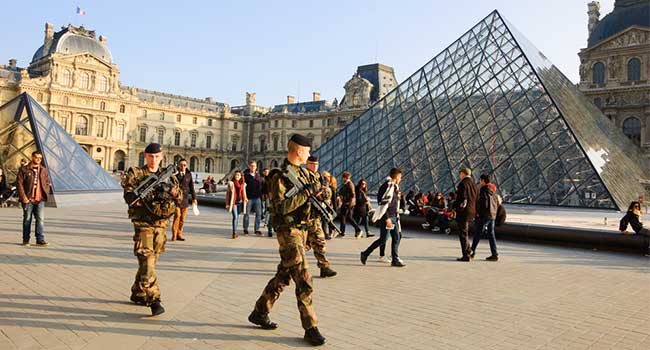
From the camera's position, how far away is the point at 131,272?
535 centimetres

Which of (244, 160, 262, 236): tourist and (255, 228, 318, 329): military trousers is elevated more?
(244, 160, 262, 236): tourist

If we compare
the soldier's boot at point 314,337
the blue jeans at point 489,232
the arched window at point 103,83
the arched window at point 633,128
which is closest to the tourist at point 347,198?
the blue jeans at point 489,232

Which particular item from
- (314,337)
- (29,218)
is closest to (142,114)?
(29,218)

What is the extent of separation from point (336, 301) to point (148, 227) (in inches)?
71.3

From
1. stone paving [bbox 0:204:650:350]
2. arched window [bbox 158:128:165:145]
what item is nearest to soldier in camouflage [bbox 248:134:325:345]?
stone paving [bbox 0:204:650:350]

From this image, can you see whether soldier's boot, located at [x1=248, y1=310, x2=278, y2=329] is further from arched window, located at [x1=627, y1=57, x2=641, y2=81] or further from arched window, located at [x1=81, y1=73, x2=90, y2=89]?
arched window, located at [x1=81, y1=73, x2=90, y2=89]

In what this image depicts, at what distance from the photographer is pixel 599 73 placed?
139 feet

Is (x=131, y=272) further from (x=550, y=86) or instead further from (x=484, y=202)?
(x=550, y=86)

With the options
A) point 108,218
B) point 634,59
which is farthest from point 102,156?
point 634,59

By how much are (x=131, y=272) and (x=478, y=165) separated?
511 inches

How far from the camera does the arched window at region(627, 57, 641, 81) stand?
40.1m

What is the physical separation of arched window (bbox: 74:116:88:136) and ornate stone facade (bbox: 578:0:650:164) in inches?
2151

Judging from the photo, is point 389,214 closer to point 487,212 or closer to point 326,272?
point 326,272

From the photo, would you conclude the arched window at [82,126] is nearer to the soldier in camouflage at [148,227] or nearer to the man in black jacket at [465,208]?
the man in black jacket at [465,208]
